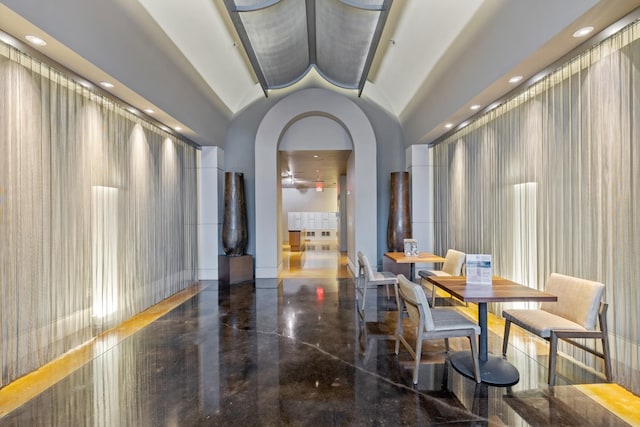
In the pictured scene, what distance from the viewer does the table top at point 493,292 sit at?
2744mm

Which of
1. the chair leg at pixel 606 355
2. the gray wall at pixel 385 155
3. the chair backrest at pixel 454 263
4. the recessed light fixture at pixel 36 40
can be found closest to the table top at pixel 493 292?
the chair leg at pixel 606 355

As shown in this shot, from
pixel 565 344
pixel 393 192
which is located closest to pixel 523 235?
pixel 565 344

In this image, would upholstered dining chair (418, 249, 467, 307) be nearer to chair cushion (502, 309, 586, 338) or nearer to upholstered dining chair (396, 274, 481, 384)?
chair cushion (502, 309, 586, 338)

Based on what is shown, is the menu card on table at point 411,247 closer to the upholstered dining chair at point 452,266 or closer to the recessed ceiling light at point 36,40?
the upholstered dining chair at point 452,266

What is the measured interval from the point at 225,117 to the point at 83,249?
14.2ft

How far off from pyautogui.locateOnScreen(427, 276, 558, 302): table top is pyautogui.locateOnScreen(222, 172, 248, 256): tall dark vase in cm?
451

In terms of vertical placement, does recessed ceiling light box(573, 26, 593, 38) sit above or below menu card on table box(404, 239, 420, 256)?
above

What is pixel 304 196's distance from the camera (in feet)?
58.2

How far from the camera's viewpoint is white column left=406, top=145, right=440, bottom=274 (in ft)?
22.7

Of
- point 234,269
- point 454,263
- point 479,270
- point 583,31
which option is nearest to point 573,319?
point 479,270

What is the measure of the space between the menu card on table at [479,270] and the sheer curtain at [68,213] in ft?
13.9

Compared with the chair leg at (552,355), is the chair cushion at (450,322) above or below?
above

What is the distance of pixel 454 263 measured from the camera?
510 cm

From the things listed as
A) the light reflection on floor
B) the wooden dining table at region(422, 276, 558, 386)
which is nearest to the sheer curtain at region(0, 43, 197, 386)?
the light reflection on floor
